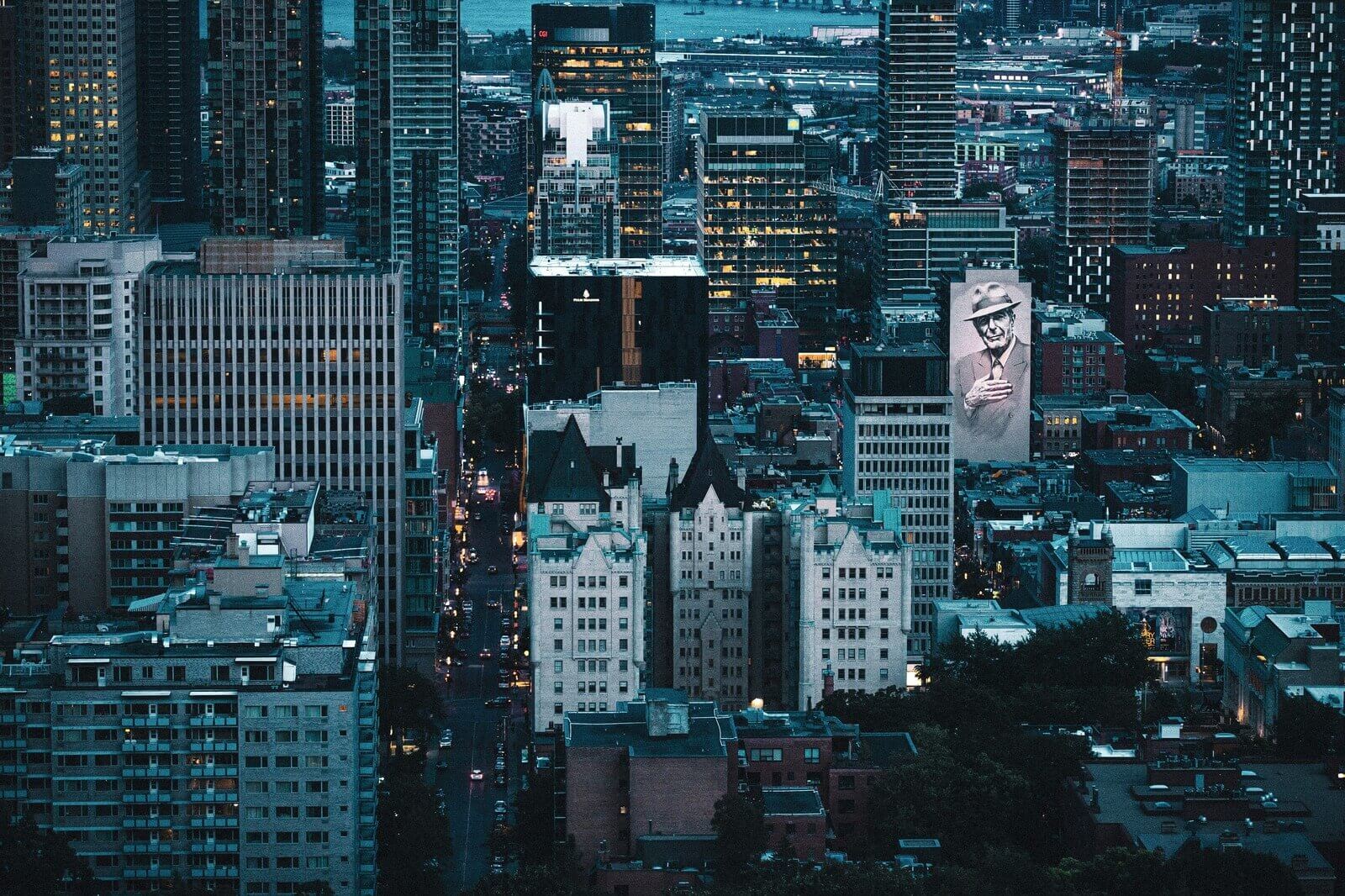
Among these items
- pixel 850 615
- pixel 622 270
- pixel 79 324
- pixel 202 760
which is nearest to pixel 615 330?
pixel 622 270

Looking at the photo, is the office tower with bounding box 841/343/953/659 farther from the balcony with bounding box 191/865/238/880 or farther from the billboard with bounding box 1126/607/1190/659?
the balcony with bounding box 191/865/238/880

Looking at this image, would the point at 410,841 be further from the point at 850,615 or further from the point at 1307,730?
the point at 1307,730

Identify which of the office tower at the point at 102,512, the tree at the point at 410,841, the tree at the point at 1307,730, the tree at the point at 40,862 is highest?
the office tower at the point at 102,512

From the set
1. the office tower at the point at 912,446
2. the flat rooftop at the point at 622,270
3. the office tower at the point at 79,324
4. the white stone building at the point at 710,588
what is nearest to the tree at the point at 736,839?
the white stone building at the point at 710,588

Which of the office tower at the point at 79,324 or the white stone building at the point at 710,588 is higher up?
the office tower at the point at 79,324

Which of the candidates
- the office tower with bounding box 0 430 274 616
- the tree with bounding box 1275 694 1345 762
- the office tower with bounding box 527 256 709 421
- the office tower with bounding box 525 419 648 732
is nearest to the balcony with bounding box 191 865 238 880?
the office tower with bounding box 0 430 274 616

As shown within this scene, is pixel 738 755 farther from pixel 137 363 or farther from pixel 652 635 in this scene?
pixel 137 363

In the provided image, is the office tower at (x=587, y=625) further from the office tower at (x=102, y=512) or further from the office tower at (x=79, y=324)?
the office tower at (x=79, y=324)
